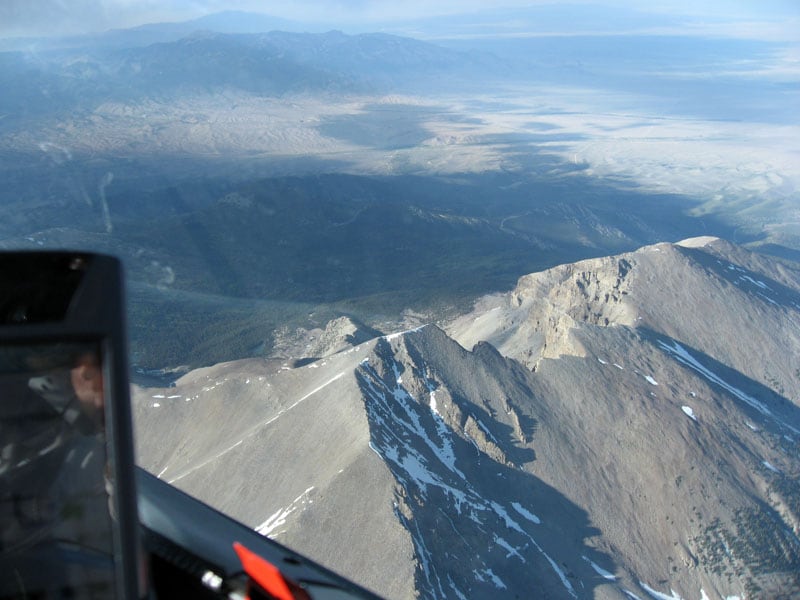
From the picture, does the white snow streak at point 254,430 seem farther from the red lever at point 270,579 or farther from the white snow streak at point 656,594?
the red lever at point 270,579

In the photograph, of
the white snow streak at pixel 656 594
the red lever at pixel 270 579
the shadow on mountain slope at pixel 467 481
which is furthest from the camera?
the white snow streak at pixel 656 594

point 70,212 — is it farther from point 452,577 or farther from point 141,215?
point 452,577

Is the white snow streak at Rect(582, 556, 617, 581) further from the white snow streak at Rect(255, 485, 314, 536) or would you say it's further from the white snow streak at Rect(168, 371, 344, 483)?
the white snow streak at Rect(168, 371, 344, 483)

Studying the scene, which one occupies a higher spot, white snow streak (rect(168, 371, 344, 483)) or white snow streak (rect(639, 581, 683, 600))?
white snow streak (rect(168, 371, 344, 483))

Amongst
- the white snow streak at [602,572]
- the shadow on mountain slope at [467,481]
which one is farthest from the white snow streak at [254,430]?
the white snow streak at [602,572]

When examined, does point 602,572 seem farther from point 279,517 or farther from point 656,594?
point 279,517

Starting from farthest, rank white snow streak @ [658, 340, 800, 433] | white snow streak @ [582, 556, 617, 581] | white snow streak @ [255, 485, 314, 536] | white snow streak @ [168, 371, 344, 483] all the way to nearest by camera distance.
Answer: white snow streak @ [658, 340, 800, 433], white snow streak @ [168, 371, 344, 483], white snow streak @ [582, 556, 617, 581], white snow streak @ [255, 485, 314, 536]

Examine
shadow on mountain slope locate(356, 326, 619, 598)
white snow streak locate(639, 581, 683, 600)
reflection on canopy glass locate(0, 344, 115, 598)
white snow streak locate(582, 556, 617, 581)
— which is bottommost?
white snow streak locate(639, 581, 683, 600)

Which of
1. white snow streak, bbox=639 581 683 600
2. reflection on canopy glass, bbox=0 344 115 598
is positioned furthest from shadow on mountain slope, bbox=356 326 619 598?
reflection on canopy glass, bbox=0 344 115 598

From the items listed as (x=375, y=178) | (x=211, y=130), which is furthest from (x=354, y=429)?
(x=211, y=130)
